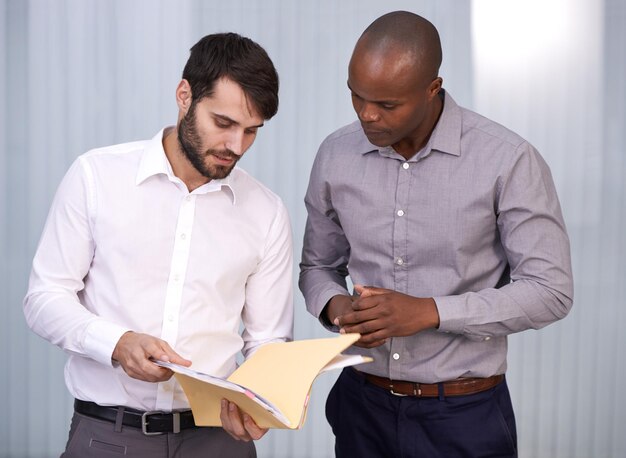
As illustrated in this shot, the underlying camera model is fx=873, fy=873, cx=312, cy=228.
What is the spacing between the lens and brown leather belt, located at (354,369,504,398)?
77.0 inches

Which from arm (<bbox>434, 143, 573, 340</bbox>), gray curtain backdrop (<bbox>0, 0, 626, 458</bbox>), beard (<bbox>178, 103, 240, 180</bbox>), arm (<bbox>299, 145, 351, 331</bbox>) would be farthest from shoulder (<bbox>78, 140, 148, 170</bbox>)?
gray curtain backdrop (<bbox>0, 0, 626, 458</bbox>)

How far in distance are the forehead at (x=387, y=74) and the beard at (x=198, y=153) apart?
1.04ft

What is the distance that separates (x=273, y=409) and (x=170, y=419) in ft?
1.26

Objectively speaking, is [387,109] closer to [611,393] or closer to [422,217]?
[422,217]

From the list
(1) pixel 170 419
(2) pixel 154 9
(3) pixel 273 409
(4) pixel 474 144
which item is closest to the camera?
(3) pixel 273 409

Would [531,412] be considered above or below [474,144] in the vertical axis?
below

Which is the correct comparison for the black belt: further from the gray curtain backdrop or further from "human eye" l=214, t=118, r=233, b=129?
the gray curtain backdrop

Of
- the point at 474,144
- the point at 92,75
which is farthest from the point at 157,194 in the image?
the point at 92,75

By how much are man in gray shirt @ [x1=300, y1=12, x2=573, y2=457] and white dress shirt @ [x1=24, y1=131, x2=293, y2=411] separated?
287 mm

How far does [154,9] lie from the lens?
381cm

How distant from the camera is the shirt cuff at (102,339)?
66.8 inches

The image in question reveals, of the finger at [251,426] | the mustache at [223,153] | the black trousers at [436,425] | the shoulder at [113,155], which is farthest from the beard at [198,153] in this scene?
the black trousers at [436,425]

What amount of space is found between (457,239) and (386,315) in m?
0.27

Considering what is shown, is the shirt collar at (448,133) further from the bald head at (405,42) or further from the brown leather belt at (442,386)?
the brown leather belt at (442,386)
